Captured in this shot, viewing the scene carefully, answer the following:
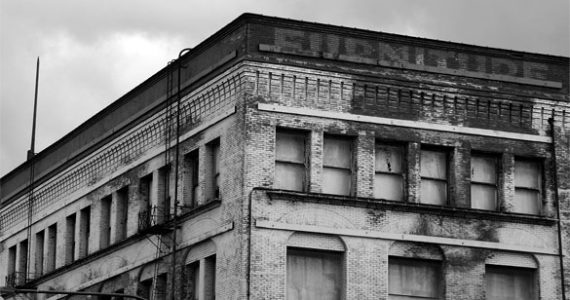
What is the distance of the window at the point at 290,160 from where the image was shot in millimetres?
53375

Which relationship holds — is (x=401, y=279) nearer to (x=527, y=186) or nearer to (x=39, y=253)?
(x=527, y=186)

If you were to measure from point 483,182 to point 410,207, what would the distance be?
3.14 metres

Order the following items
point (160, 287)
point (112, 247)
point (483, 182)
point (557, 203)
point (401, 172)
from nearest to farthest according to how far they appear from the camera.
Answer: point (401, 172) → point (483, 182) → point (557, 203) → point (160, 287) → point (112, 247)

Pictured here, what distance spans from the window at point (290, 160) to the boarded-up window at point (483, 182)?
5778 mm

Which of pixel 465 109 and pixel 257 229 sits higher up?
pixel 465 109

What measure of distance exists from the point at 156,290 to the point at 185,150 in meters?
4.63

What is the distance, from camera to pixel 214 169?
55.3 metres

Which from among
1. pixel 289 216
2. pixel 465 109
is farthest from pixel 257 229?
pixel 465 109

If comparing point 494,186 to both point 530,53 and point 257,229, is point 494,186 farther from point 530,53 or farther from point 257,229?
point 257,229

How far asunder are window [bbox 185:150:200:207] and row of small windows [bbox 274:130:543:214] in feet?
12.9

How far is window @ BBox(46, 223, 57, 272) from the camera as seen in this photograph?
67938 millimetres

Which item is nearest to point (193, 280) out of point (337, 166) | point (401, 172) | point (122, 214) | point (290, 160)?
point (290, 160)

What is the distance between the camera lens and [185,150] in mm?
56969

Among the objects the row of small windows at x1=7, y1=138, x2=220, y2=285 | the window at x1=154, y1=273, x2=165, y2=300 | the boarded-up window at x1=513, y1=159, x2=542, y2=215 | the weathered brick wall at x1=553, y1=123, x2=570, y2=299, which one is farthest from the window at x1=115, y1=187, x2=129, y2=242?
the weathered brick wall at x1=553, y1=123, x2=570, y2=299
